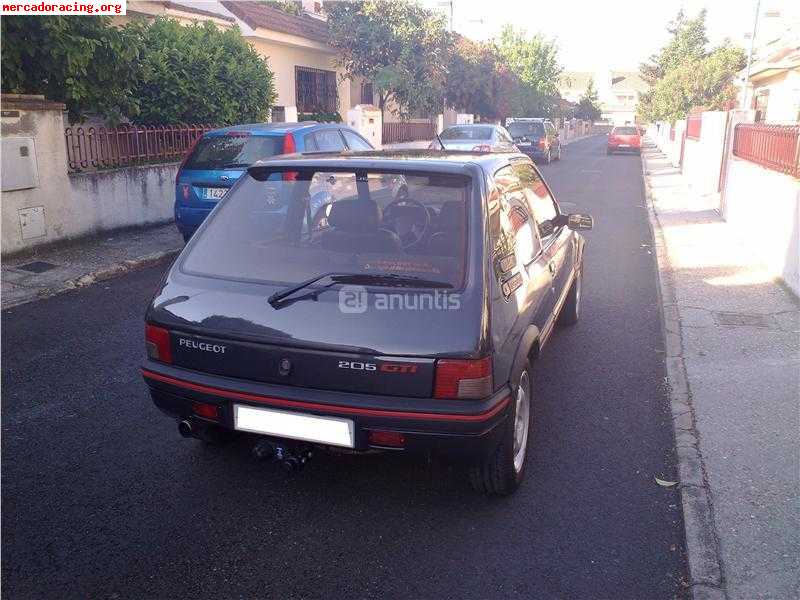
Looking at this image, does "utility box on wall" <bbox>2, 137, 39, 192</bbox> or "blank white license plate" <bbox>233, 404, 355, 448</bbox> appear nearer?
"blank white license plate" <bbox>233, 404, 355, 448</bbox>

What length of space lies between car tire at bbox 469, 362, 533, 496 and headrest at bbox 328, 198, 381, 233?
1.06 m

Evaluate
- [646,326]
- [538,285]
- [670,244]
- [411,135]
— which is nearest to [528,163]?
[538,285]

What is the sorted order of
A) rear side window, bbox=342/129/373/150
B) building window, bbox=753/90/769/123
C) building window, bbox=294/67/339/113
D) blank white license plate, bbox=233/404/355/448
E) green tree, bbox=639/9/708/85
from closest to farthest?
1. blank white license plate, bbox=233/404/355/448
2. rear side window, bbox=342/129/373/150
3. building window, bbox=294/67/339/113
4. building window, bbox=753/90/769/123
5. green tree, bbox=639/9/708/85

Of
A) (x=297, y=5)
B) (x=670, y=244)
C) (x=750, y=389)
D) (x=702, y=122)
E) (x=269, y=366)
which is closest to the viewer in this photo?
(x=269, y=366)

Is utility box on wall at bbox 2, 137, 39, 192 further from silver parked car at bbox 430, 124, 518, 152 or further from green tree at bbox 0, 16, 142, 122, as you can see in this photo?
silver parked car at bbox 430, 124, 518, 152

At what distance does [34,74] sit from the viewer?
898cm

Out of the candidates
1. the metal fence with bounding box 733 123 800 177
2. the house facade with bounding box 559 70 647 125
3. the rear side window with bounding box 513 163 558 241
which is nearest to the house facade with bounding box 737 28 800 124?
the metal fence with bounding box 733 123 800 177

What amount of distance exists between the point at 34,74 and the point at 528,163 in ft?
23.8

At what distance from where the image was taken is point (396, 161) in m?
3.50

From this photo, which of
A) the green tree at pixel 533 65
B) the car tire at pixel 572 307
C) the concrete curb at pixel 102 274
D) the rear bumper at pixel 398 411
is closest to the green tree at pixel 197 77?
the concrete curb at pixel 102 274

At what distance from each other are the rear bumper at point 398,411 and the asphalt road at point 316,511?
1.75 ft

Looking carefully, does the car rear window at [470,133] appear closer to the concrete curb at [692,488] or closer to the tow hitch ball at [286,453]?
the concrete curb at [692,488]

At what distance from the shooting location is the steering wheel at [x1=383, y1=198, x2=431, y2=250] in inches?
132

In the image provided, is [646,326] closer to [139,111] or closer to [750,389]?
[750,389]
